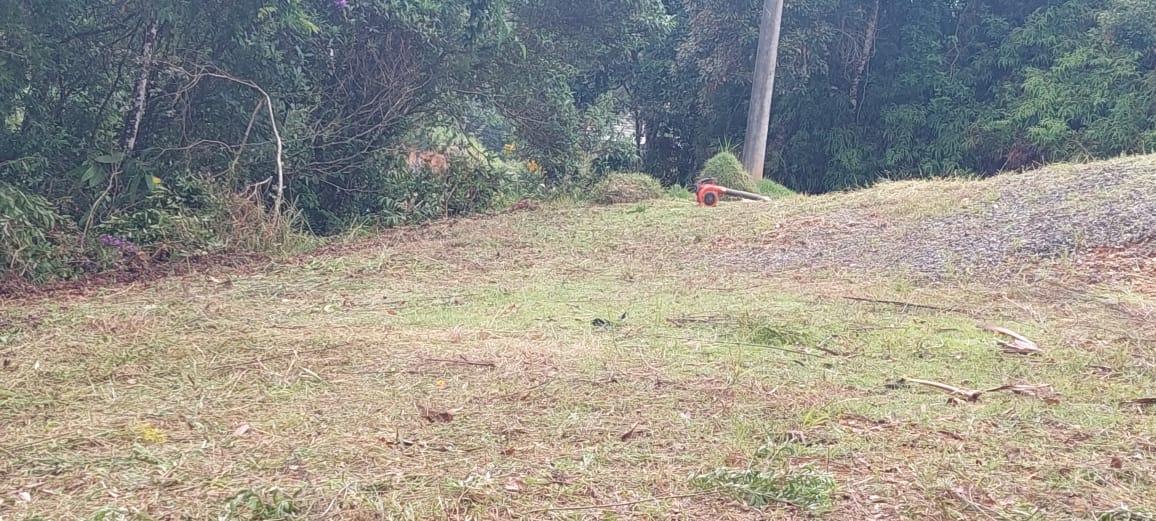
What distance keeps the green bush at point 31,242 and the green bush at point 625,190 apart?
17.0 ft

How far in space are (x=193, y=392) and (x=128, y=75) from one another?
228 inches

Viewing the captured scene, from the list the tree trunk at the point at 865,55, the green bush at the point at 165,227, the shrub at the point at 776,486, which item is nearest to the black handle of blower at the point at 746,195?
the green bush at the point at 165,227

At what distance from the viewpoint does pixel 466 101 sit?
971cm

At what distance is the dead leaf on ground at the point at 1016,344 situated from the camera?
3639 millimetres

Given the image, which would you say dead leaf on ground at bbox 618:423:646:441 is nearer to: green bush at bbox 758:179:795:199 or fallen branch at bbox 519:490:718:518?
fallen branch at bbox 519:490:718:518

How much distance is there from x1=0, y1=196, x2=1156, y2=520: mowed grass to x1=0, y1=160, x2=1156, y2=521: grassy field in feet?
0.04

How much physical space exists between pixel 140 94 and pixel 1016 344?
686cm

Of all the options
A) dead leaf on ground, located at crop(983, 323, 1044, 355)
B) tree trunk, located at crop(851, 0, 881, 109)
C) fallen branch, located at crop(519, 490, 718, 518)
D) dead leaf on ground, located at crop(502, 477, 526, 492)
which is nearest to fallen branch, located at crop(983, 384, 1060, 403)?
dead leaf on ground, located at crop(983, 323, 1044, 355)

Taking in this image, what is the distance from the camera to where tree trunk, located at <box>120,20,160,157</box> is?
7309 millimetres

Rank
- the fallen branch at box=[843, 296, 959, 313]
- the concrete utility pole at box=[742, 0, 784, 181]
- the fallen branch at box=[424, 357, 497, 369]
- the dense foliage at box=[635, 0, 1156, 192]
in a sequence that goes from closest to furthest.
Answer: the fallen branch at box=[424, 357, 497, 369], the fallen branch at box=[843, 296, 959, 313], the dense foliage at box=[635, 0, 1156, 192], the concrete utility pole at box=[742, 0, 784, 181]

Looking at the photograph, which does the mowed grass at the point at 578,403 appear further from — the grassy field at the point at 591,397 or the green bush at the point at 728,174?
the green bush at the point at 728,174

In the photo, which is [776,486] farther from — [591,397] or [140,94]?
[140,94]

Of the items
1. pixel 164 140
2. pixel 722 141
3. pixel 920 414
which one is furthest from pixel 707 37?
pixel 920 414

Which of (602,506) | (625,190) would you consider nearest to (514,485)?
(602,506)
